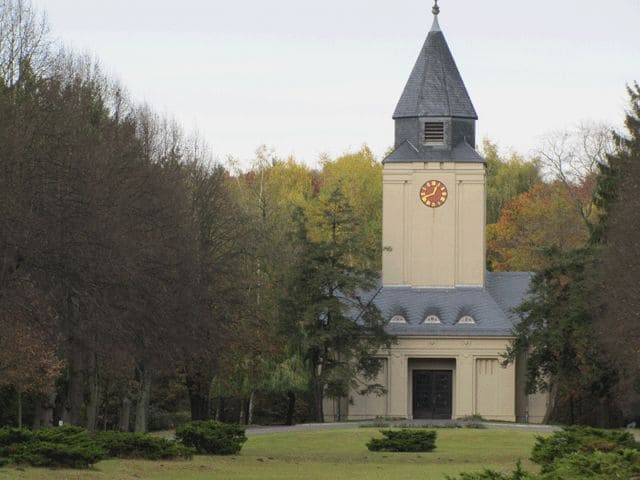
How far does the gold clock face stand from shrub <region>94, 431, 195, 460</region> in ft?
135

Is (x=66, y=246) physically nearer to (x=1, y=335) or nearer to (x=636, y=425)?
(x=1, y=335)

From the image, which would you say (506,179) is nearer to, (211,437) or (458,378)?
(458,378)

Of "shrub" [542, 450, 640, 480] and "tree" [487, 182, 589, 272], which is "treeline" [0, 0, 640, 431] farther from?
"shrub" [542, 450, 640, 480]

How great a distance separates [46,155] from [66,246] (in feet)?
6.78

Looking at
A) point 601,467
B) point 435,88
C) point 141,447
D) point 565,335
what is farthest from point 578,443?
point 435,88

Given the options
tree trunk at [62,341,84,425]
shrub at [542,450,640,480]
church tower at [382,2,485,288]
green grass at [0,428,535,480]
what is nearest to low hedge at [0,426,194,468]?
green grass at [0,428,535,480]

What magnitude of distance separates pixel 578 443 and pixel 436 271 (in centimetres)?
4086

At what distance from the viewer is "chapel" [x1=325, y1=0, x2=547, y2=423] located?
7244cm

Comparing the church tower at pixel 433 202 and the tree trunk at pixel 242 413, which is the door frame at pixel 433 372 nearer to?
the church tower at pixel 433 202

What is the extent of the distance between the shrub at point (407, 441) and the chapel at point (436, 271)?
27.8m

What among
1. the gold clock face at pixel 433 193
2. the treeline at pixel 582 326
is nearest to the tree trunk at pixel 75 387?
the treeline at pixel 582 326

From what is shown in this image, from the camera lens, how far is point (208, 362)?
54000 mm

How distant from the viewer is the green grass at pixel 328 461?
30844 mm

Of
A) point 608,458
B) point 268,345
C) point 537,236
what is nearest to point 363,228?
point 537,236
